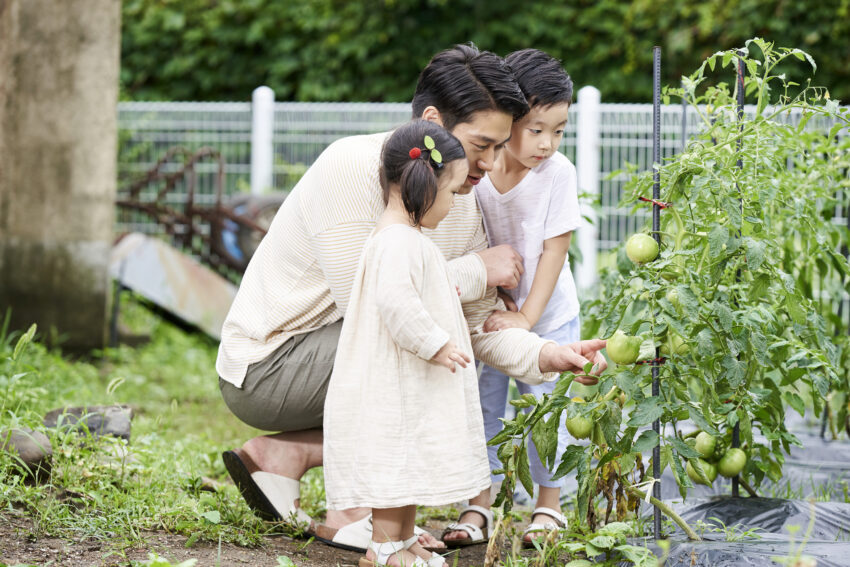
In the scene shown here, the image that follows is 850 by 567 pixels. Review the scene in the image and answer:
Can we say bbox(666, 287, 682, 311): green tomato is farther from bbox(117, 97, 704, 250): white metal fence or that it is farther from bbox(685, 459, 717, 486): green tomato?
bbox(117, 97, 704, 250): white metal fence

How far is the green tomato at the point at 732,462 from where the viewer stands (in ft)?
7.55

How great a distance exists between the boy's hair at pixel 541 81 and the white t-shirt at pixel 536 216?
19 cm

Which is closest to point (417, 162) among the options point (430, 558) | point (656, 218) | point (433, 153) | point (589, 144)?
point (433, 153)

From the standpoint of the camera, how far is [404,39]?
410 inches

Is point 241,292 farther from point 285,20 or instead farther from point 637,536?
point 285,20

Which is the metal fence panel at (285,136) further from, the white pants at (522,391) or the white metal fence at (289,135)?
the white pants at (522,391)

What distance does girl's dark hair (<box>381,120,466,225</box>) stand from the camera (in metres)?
2.00

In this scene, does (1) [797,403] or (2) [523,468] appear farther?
(1) [797,403]

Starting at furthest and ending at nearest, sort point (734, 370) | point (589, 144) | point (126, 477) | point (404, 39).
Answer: point (404, 39), point (589, 144), point (126, 477), point (734, 370)

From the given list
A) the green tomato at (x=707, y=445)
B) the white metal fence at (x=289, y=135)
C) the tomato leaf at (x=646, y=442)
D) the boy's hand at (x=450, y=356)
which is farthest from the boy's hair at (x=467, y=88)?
the white metal fence at (x=289, y=135)

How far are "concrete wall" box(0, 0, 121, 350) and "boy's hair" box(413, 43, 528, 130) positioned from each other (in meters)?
2.98

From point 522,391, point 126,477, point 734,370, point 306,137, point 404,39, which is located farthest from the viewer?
point 404,39

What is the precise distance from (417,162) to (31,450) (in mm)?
1244

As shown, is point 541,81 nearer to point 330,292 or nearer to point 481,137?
point 481,137
